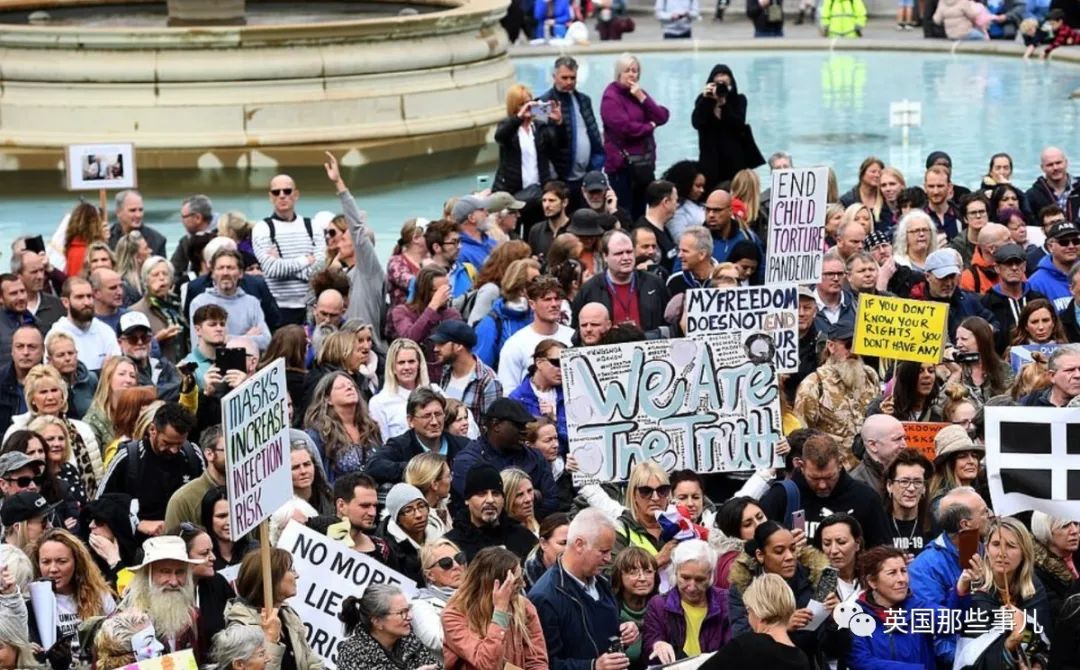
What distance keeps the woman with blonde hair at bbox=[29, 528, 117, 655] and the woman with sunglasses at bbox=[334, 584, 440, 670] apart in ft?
4.20

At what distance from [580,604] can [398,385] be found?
3.51 meters

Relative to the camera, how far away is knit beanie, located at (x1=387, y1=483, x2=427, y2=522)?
39.2ft

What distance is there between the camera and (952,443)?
13.0m

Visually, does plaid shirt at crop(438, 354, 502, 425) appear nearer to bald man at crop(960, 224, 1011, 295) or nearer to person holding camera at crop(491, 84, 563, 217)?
bald man at crop(960, 224, 1011, 295)

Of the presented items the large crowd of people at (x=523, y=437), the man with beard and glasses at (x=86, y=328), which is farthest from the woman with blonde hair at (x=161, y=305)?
the man with beard and glasses at (x=86, y=328)

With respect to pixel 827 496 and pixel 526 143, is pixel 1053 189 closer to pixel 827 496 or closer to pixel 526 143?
pixel 526 143

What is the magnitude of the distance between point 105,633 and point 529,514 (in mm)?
2629

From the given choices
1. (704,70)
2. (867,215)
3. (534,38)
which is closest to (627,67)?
(867,215)

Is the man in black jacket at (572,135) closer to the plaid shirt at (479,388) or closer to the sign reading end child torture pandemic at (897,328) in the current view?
the plaid shirt at (479,388)

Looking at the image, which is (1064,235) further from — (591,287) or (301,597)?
(301,597)

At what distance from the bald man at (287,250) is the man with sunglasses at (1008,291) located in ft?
15.5

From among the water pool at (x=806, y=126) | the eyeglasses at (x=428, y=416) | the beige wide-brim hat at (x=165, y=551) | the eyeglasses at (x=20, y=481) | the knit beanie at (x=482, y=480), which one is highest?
the beige wide-brim hat at (x=165, y=551)

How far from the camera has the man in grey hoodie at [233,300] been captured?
16.2 metres

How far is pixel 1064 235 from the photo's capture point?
16.8 m
